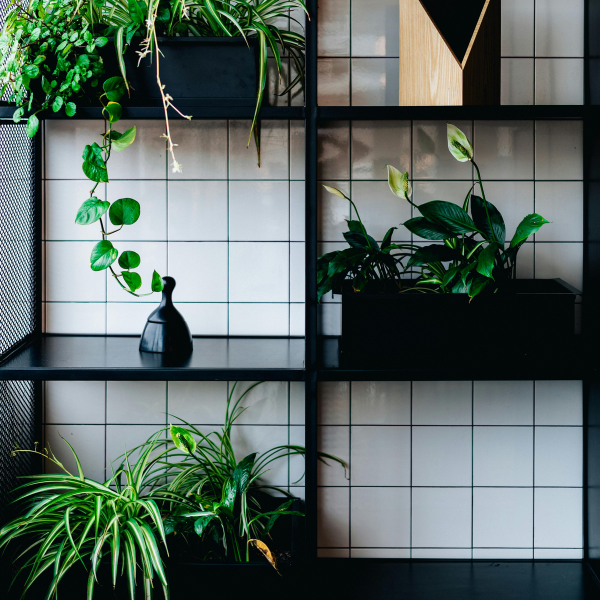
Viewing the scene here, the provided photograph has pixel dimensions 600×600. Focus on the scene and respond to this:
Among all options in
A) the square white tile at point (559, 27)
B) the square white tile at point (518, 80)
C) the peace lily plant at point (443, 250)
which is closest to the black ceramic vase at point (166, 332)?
the peace lily plant at point (443, 250)

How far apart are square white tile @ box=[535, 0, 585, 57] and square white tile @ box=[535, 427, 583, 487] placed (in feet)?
3.57

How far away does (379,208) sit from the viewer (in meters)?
1.73

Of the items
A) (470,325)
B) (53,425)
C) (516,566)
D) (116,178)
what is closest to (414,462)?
(516,566)

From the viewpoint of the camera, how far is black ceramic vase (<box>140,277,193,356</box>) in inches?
60.8

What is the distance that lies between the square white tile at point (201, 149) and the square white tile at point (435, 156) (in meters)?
0.56

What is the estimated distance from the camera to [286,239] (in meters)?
1.75

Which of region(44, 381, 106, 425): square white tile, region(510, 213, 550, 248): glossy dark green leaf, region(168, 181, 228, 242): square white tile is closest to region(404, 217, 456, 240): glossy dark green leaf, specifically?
region(510, 213, 550, 248): glossy dark green leaf

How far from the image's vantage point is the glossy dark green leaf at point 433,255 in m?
1.45

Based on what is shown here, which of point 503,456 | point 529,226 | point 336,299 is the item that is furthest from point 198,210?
point 503,456

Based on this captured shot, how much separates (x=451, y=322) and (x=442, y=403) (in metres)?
0.44

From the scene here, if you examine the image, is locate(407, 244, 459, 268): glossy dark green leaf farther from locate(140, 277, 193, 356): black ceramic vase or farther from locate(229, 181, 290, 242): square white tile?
locate(140, 277, 193, 356): black ceramic vase

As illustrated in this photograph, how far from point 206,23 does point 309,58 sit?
0.33 meters

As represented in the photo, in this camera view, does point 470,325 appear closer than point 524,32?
Yes

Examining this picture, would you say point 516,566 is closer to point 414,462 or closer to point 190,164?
point 414,462
